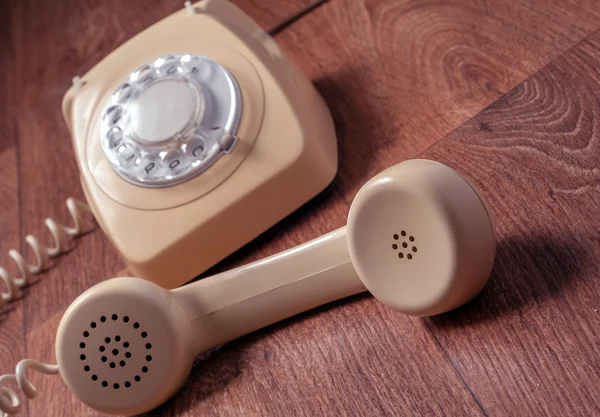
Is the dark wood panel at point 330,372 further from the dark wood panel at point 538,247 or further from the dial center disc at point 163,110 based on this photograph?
the dial center disc at point 163,110

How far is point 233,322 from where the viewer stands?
55cm

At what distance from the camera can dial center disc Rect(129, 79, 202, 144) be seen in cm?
65

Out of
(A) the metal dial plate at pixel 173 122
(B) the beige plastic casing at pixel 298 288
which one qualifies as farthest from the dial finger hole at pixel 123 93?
(B) the beige plastic casing at pixel 298 288

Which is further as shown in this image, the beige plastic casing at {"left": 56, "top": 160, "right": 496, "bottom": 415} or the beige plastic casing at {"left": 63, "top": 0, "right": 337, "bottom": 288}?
the beige plastic casing at {"left": 63, "top": 0, "right": 337, "bottom": 288}

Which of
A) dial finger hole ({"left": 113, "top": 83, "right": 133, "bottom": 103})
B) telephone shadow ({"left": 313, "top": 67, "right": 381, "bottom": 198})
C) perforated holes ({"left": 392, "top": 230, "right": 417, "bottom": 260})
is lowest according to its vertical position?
telephone shadow ({"left": 313, "top": 67, "right": 381, "bottom": 198})

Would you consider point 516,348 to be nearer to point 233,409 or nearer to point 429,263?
point 429,263

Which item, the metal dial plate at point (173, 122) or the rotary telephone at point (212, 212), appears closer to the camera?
the rotary telephone at point (212, 212)

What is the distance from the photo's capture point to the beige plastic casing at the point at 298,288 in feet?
1.46

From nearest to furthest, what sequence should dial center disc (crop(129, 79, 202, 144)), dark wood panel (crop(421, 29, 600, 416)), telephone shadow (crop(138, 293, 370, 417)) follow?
dark wood panel (crop(421, 29, 600, 416)) < telephone shadow (crop(138, 293, 370, 417)) < dial center disc (crop(129, 79, 202, 144))

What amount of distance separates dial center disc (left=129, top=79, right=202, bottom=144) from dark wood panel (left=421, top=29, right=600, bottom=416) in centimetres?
22

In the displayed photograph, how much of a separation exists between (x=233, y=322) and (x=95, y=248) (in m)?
0.25

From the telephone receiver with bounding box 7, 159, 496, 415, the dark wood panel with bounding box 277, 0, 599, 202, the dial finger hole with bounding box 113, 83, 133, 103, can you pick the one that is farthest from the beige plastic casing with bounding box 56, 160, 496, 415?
the dial finger hole with bounding box 113, 83, 133, 103

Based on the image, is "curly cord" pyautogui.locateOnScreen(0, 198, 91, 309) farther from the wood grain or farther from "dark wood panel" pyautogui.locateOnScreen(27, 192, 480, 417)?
"dark wood panel" pyautogui.locateOnScreen(27, 192, 480, 417)

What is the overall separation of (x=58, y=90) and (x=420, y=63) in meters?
0.52
